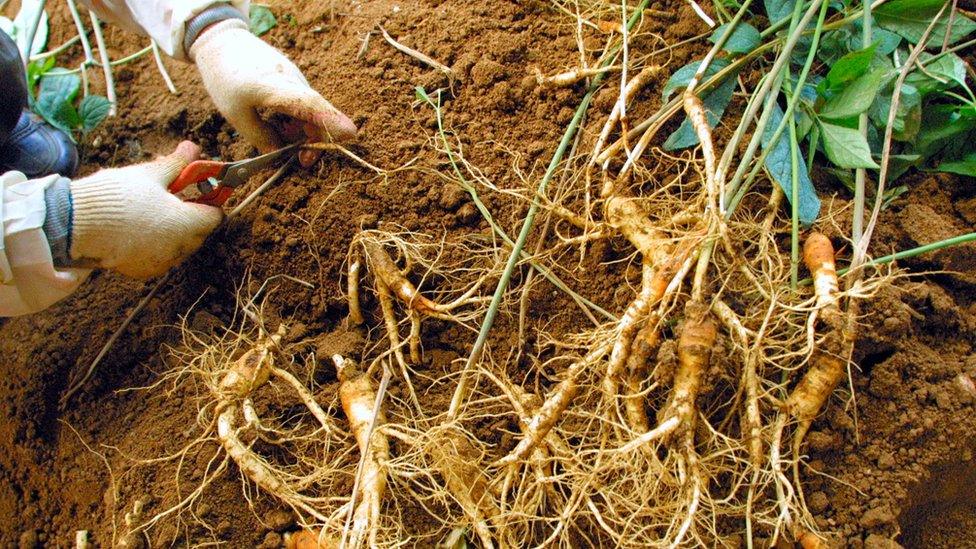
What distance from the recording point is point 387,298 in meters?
1.08

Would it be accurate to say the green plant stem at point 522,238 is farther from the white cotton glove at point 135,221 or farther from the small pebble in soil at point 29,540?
the small pebble in soil at point 29,540

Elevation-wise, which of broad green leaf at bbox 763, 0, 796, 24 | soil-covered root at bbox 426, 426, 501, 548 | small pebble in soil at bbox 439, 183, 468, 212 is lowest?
soil-covered root at bbox 426, 426, 501, 548

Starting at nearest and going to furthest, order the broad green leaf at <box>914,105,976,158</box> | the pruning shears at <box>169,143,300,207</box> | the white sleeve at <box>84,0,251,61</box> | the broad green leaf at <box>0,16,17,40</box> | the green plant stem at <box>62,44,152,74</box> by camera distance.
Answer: the broad green leaf at <box>914,105,976,158</box> < the pruning shears at <box>169,143,300,207</box> < the white sleeve at <box>84,0,251,61</box> < the green plant stem at <box>62,44,152,74</box> < the broad green leaf at <box>0,16,17,40</box>

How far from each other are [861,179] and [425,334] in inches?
27.7

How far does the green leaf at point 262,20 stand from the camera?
1548 mm

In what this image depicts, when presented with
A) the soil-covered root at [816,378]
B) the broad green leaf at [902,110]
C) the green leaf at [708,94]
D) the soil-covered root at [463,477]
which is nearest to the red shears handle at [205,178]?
the soil-covered root at [463,477]

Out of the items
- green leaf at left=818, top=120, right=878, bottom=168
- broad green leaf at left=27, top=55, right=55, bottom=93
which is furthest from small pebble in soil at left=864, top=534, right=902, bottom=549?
broad green leaf at left=27, top=55, right=55, bottom=93

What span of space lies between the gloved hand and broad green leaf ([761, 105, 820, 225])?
27.4 inches

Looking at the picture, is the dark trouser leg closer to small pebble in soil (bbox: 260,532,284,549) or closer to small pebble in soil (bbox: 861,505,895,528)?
small pebble in soil (bbox: 260,532,284,549)

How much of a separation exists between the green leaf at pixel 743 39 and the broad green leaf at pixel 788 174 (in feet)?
0.50

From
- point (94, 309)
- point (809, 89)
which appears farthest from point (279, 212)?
point (809, 89)

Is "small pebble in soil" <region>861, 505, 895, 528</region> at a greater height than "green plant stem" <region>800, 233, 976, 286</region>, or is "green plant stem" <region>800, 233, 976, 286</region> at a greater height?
"green plant stem" <region>800, 233, 976, 286</region>

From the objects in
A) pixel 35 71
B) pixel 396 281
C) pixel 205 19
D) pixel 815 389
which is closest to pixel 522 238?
pixel 396 281

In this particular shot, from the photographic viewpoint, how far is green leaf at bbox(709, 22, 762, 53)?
3.63ft
